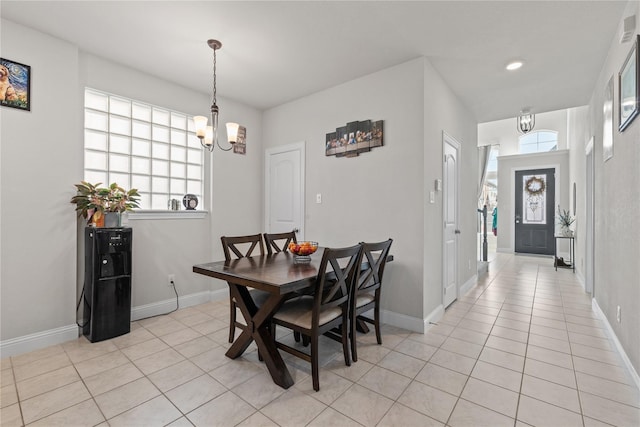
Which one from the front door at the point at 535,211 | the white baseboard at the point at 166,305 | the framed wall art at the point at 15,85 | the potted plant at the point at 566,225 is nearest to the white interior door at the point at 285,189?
the white baseboard at the point at 166,305

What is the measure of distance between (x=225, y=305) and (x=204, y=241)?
33.9 inches

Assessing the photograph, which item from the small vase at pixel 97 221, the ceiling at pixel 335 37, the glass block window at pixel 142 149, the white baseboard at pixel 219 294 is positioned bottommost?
the white baseboard at pixel 219 294

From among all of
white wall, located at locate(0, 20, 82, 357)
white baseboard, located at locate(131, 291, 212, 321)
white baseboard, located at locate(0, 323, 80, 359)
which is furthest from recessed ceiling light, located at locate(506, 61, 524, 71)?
white baseboard, located at locate(0, 323, 80, 359)

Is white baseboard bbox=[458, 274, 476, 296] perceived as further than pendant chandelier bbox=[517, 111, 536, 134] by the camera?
No

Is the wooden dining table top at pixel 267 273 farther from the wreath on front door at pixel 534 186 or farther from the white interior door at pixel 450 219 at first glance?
the wreath on front door at pixel 534 186

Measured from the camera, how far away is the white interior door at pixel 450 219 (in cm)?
340

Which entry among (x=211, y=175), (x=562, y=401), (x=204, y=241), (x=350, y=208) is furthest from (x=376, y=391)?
(x=211, y=175)

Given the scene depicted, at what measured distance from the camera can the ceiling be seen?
2.20 meters

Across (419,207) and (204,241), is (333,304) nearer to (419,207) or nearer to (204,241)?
(419,207)

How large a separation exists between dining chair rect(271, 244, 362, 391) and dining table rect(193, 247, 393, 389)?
0.08 meters

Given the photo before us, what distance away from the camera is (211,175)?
384 cm

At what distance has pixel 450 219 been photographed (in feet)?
11.9

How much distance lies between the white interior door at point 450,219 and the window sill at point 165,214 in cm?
299

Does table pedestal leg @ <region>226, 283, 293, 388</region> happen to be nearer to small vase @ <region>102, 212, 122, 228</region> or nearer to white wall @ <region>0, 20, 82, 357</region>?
small vase @ <region>102, 212, 122, 228</region>
